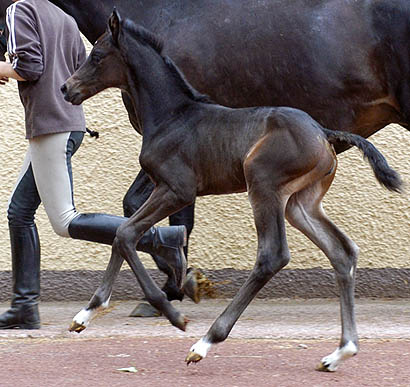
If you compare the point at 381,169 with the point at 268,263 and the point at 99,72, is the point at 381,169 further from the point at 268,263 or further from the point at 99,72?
the point at 99,72

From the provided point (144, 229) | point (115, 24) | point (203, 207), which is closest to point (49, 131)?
point (115, 24)

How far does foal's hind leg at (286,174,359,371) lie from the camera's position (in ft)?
13.4

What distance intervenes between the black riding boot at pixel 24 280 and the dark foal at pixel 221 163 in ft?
3.11

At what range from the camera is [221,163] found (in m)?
4.35

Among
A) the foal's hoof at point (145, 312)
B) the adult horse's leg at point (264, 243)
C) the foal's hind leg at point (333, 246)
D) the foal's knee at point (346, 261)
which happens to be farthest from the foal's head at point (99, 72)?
the foal's hoof at point (145, 312)

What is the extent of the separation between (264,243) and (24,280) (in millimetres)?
1692

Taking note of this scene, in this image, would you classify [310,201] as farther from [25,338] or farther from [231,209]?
[231,209]

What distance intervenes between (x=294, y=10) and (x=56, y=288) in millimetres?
2595

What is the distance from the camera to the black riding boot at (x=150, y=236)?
492 cm

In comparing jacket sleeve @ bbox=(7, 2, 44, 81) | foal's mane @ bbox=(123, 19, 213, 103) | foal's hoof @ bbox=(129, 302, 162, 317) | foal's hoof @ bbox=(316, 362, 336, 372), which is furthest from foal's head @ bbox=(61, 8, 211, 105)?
foal's hoof @ bbox=(129, 302, 162, 317)

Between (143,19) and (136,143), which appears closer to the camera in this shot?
(143,19)

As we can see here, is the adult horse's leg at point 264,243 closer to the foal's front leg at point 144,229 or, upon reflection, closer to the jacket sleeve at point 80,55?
the foal's front leg at point 144,229

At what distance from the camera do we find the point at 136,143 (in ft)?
21.5

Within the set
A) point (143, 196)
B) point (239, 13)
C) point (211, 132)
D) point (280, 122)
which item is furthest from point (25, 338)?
point (239, 13)
